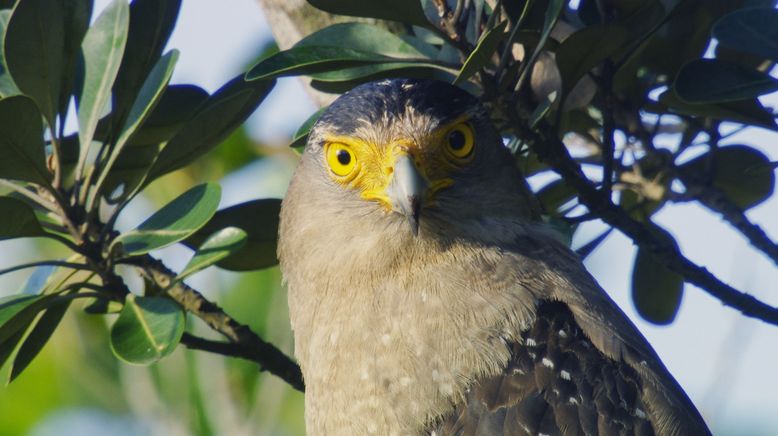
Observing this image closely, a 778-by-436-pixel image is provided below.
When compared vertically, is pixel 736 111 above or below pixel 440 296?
above

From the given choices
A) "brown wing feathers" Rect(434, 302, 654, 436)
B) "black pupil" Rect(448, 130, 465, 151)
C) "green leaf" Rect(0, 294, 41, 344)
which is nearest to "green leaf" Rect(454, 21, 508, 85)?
"black pupil" Rect(448, 130, 465, 151)

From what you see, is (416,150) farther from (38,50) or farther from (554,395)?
(38,50)

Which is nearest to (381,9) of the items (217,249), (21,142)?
(217,249)

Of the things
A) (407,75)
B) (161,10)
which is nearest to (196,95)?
(161,10)

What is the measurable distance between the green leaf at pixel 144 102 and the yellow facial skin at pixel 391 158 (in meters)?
0.74

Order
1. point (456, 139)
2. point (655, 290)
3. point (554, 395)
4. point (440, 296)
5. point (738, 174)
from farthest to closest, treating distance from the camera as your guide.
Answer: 1. point (655, 290)
2. point (738, 174)
3. point (456, 139)
4. point (440, 296)
5. point (554, 395)

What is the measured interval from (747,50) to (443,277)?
4.12ft

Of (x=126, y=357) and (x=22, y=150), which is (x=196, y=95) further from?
(x=126, y=357)

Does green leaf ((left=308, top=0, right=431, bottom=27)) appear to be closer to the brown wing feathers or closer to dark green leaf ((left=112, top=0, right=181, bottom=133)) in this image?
dark green leaf ((left=112, top=0, right=181, bottom=133))

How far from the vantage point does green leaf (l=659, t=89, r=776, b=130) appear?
3660 mm

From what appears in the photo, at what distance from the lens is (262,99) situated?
3.77m

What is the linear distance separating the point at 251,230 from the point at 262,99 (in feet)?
1.94

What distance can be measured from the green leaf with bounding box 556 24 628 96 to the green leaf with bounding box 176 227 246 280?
1133 mm

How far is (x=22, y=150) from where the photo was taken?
10.9ft
